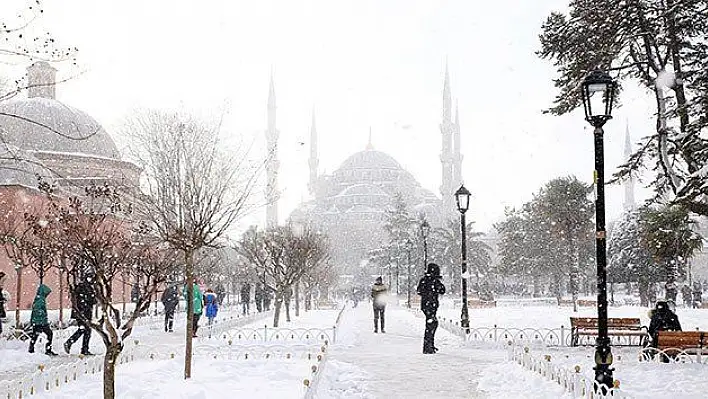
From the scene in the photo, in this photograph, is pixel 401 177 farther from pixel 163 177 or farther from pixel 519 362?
pixel 519 362

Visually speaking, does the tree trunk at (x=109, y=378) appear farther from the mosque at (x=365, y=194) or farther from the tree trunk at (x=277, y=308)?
the mosque at (x=365, y=194)

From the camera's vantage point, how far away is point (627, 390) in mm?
9969

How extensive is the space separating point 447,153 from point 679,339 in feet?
260

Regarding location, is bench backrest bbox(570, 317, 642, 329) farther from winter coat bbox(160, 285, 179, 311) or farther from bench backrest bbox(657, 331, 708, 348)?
winter coat bbox(160, 285, 179, 311)

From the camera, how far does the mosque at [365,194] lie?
8894 cm

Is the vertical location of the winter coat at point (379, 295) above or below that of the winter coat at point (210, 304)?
above

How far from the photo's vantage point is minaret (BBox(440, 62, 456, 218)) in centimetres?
8906

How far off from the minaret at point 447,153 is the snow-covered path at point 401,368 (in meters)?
71.7

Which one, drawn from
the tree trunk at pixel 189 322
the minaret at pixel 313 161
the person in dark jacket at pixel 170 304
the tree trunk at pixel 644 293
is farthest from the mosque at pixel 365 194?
the tree trunk at pixel 189 322

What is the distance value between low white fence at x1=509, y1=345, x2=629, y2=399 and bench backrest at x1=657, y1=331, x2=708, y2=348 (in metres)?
2.42

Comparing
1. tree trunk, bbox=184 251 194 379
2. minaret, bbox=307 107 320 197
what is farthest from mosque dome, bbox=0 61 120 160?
minaret, bbox=307 107 320 197

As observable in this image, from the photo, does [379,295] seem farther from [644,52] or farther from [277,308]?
[644,52]

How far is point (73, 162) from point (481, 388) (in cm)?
3389

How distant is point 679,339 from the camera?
41.9 ft
